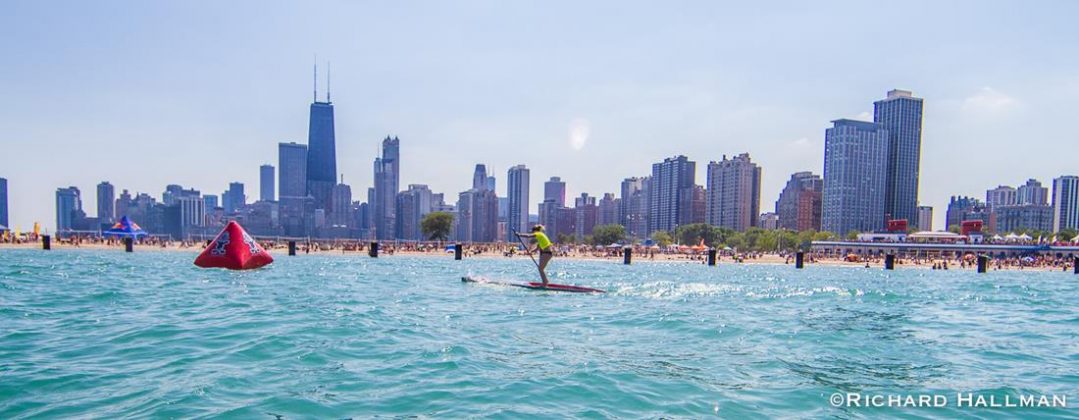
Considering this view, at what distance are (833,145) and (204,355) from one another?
20580 centimetres

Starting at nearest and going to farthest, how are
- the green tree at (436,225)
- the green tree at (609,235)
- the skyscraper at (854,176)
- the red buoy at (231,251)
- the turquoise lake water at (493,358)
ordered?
the turquoise lake water at (493,358) → the red buoy at (231,251) → the green tree at (436,225) → the green tree at (609,235) → the skyscraper at (854,176)

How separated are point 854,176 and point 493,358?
205618mm

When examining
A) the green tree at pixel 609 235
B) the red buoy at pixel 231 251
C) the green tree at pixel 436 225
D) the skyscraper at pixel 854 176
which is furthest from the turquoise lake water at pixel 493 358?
the skyscraper at pixel 854 176

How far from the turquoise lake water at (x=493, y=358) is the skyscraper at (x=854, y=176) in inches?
7311

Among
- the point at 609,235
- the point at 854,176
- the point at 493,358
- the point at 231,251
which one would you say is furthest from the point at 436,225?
the point at 854,176

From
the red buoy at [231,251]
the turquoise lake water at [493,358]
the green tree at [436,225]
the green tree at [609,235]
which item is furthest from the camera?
the green tree at [609,235]

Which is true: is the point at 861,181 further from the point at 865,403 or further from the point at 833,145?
the point at 865,403

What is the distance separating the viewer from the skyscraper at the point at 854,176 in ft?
614

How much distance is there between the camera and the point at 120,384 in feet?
24.2

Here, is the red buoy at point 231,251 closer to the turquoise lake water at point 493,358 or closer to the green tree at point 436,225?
the turquoise lake water at point 493,358

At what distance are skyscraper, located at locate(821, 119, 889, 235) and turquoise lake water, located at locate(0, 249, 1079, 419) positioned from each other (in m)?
186

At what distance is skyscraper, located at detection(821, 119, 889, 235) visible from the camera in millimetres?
187250

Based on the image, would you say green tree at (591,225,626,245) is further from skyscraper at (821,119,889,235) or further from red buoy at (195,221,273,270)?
red buoy at (195,221,273,270)

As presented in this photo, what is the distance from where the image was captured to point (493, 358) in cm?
942
